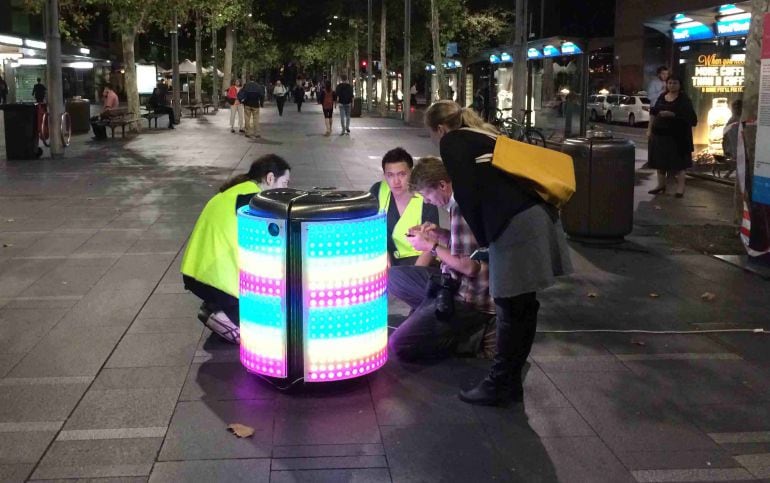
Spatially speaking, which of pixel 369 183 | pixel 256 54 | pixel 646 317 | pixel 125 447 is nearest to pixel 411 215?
pixel 646 317

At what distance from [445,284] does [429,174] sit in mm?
664

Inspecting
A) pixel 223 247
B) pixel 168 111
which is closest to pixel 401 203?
pixel 223 247

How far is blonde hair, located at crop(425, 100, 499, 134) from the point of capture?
4.68m

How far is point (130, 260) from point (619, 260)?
4733mm

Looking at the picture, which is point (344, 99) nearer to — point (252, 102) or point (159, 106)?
point (252, 102)

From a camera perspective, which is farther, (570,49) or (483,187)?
(570,49)

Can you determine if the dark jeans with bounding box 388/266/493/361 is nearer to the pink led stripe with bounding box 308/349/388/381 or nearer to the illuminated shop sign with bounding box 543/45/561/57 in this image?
the pink led stripe with bounding box 308/349/388/381

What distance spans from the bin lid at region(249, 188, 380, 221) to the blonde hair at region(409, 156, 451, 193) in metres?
0.51

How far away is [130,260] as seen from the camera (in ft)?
27.0

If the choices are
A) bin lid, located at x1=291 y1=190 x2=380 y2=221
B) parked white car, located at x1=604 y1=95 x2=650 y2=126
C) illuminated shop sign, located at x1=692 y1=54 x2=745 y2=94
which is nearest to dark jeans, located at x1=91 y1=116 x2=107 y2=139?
illuminated shop sign, located at x1=692 y1=54 x2=745 y2=94

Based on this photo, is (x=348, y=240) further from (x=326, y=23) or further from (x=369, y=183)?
(x=326, y=23)

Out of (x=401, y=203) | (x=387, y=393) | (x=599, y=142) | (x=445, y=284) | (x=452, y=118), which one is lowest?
(x=387, y=393)

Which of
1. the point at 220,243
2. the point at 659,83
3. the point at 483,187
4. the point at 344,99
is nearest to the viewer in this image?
the point at 483,187

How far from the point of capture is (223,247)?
5.41 m
